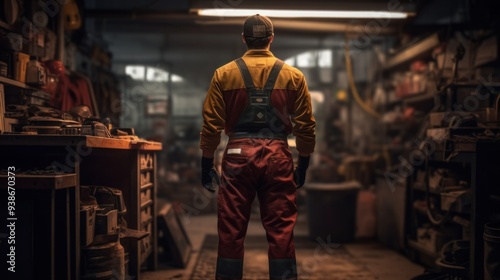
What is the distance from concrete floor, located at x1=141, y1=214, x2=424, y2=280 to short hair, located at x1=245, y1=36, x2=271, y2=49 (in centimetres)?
219

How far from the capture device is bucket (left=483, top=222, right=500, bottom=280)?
3148 mm

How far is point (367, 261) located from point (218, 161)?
9.46 ft

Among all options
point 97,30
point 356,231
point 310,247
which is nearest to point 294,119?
point 310,247

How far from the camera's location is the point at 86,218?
2.94m

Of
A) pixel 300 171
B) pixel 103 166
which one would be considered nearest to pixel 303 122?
pixel 300 171

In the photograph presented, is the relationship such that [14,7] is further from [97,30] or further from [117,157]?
[97,30]

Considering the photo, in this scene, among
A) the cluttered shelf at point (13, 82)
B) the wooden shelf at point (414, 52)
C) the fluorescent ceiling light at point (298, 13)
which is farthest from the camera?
the wooden shelf at point (414, 52)

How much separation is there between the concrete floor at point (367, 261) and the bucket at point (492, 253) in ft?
3.88

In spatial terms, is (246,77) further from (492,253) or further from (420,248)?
(420,248)

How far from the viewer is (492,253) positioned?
10.4 ft

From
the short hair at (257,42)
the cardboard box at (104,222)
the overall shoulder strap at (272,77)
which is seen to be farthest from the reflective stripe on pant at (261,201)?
the cardboard box at (104,222)

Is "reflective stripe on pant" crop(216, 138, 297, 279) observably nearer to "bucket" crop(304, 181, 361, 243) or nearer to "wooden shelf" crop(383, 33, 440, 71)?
"bucket" crop(304, 181, 361, 243)

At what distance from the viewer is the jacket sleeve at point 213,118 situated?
3025 millimetres

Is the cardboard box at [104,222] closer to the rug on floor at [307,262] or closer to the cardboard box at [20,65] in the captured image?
the rug on floor at [307,262]
